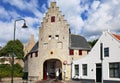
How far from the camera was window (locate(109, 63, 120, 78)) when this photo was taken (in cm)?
3497

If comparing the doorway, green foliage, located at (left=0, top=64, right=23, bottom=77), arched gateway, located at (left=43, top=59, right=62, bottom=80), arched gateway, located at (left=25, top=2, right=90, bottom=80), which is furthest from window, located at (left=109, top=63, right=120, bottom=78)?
green foliage, located at (left=0, top=64, right=23, bottom=77)

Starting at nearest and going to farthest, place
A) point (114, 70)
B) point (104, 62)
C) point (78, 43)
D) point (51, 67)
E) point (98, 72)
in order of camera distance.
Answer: point (114, 70)
point (104, 62)
point (98, 72)
point (78, 43)
point (51, 67)

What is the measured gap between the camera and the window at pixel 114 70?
34969mm

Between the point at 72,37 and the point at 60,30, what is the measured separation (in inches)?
162

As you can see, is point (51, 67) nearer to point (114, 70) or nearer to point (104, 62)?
point (104, 62)

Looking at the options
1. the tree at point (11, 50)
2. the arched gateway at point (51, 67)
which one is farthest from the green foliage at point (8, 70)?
the arched gateway at point (51, 67)

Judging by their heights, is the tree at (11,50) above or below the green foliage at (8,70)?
above

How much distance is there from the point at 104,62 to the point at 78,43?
13182 millimetres

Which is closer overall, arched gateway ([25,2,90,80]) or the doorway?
the doorway

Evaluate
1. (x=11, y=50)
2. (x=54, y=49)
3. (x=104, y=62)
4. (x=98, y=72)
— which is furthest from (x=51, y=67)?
(x=11, y=50)

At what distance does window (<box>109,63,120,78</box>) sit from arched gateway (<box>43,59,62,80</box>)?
1441cm

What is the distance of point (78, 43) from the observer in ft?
164

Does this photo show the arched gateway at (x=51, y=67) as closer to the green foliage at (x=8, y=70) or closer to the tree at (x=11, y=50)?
the green foliage at (x=8, y=70)

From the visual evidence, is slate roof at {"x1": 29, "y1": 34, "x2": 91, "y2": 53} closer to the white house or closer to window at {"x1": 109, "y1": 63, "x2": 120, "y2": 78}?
the white house
